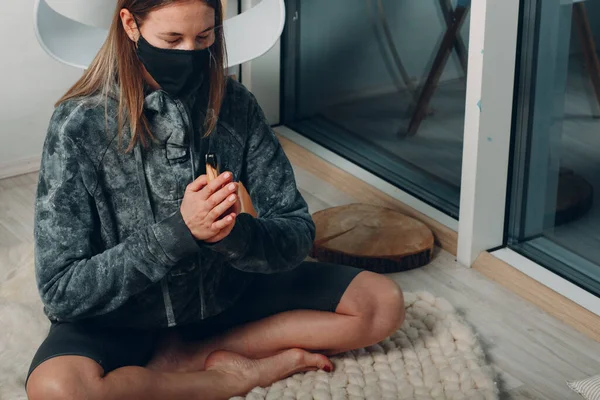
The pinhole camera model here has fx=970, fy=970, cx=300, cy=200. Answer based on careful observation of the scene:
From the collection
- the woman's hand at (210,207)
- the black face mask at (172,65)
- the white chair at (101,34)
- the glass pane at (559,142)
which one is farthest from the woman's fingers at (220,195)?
the glass pane at (559,142)

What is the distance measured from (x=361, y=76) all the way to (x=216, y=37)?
49.1 inches

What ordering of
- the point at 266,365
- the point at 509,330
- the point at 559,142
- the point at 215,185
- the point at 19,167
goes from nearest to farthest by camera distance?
1. the point at 215,185
2. the point at 266,365
3. the point at 509,330
4. the point at 559,142
5. the point at 19,167

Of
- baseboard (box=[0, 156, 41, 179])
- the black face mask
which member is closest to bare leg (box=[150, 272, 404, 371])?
the black face mask

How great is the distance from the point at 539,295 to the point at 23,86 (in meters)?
1.58

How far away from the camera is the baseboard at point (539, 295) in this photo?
6.65 ft

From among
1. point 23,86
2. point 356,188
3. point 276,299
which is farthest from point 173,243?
point 23,86

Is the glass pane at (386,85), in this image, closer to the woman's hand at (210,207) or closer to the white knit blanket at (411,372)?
the white knit blanket at (411,372)

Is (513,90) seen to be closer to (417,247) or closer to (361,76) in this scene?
(417,247)

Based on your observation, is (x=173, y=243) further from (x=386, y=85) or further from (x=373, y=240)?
(x=386, y=85)

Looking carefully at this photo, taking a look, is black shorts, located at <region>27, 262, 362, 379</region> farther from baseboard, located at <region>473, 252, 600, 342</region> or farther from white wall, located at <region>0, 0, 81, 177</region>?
white wall, located at <region>0, 0, 81, 177</region>

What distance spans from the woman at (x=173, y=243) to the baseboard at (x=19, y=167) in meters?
1.22

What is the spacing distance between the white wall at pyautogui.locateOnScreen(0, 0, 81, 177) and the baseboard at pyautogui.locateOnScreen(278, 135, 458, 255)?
2.31 feet

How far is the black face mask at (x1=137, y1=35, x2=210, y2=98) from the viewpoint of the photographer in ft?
5.09

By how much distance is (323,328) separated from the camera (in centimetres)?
182
